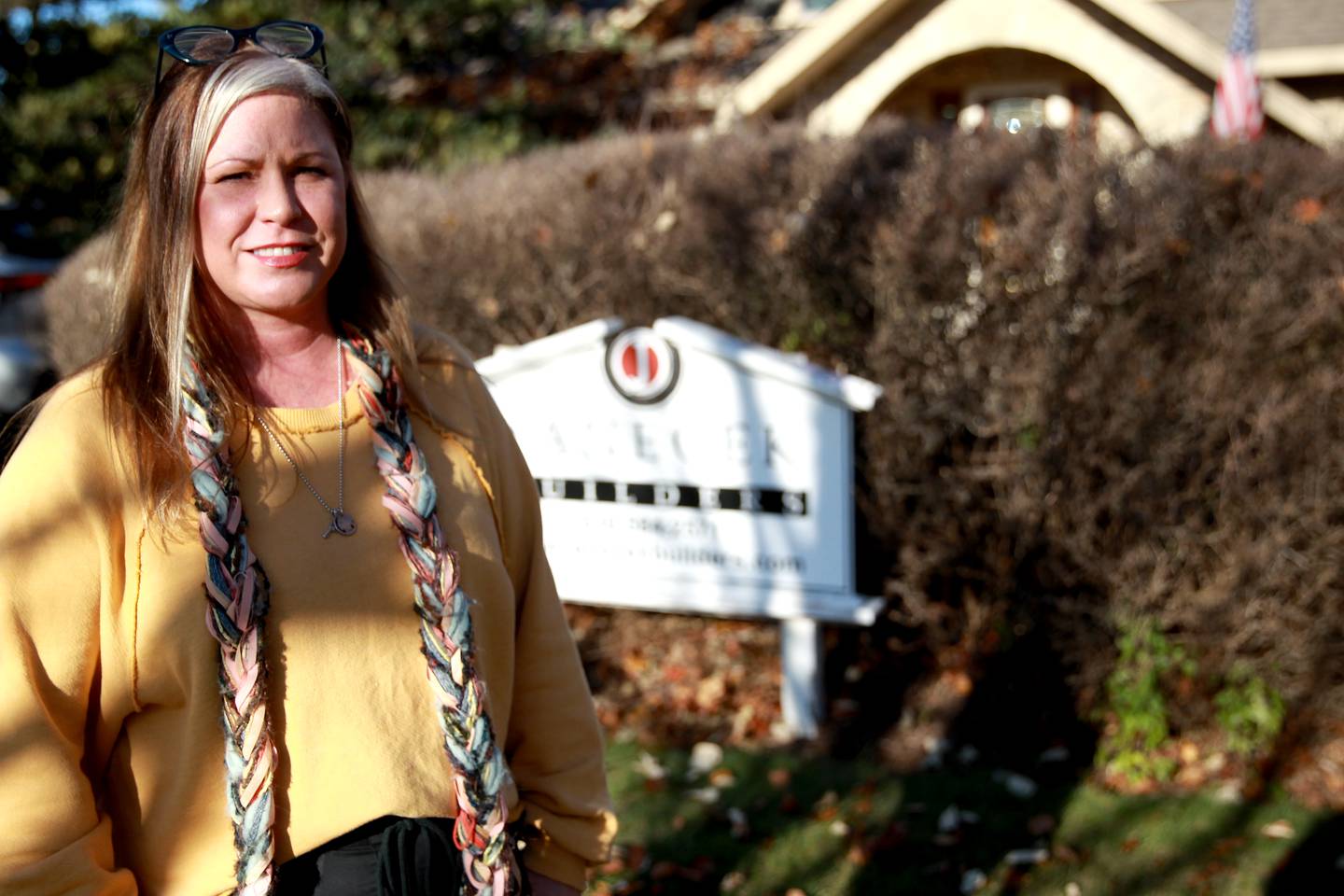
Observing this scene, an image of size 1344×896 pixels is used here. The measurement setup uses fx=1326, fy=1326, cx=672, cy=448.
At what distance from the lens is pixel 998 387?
4.75 meters

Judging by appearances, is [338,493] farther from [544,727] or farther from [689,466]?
[689,466]

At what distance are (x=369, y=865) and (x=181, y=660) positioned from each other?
Answer: 383mm

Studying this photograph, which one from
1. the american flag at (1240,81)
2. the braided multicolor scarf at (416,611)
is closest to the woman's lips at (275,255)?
the braided multicolor scarf at (416,611)

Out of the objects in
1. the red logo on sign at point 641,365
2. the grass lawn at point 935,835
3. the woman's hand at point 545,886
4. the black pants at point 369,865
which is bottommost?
the grass lawn at point 935,835

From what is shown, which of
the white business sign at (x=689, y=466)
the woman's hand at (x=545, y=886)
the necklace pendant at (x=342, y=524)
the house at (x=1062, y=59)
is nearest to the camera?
the necklace pendant at (x=342, y=524)

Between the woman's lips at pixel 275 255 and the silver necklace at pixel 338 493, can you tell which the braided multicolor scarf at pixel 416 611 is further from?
the woman's lips at pixel 275 255

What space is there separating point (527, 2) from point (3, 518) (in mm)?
12643

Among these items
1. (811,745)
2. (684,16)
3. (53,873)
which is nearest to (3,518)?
(53,873)

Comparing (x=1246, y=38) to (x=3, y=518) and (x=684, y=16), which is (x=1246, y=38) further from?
(x=3, y=518)

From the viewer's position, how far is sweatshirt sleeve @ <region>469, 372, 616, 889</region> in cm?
219

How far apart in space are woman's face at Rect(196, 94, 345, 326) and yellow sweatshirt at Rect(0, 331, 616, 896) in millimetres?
197

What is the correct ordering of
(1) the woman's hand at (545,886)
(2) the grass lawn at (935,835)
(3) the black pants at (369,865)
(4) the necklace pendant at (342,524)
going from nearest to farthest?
(3) the black pants at (369,865), (4) the necklace pendant at (342,524), (1) the woman's hand at (545,886), (2) the grass lawn at (935,835)

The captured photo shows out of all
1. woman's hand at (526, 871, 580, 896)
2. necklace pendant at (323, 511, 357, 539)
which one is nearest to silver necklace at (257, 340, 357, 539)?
necklace pendant at (323, 511, 357, 539)

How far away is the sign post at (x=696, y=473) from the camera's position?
15.8 feet
